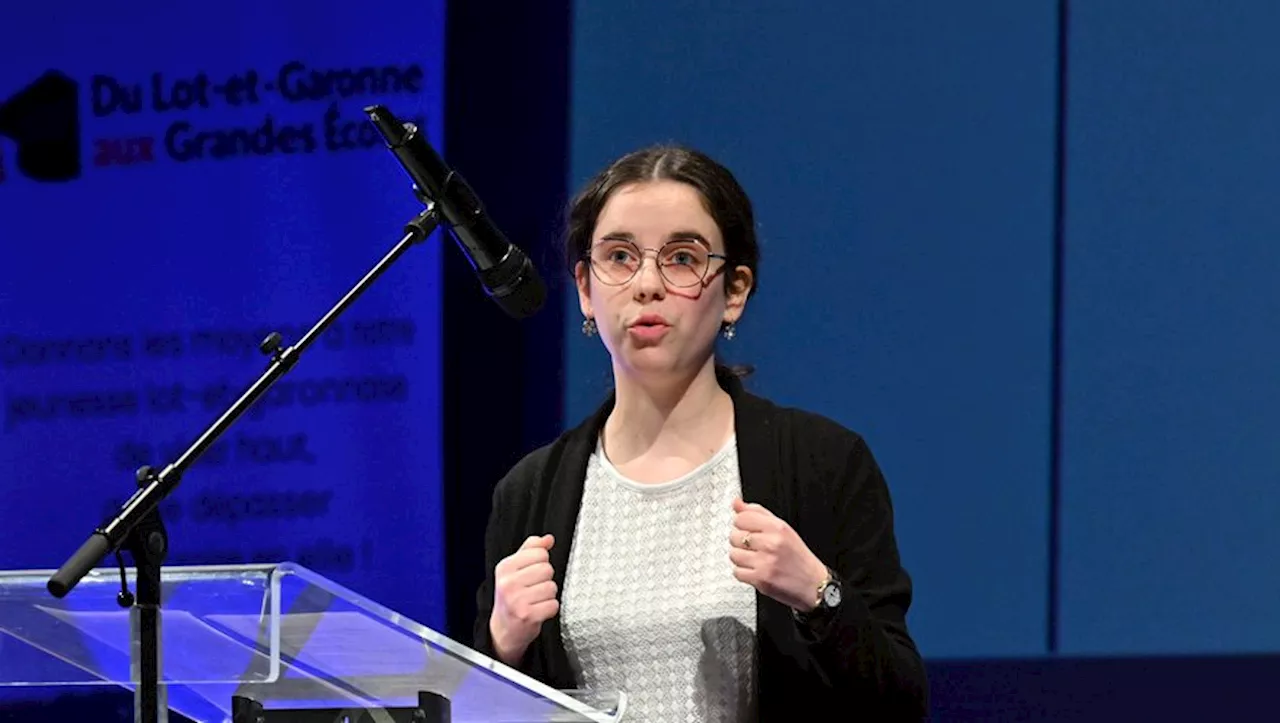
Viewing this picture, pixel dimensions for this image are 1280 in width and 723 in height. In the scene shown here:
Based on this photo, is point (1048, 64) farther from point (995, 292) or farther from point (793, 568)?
point (793, 568)

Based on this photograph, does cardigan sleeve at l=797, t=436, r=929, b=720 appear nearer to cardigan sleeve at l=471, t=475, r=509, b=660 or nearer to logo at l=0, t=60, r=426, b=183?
cardigan sleeve at l=471, t=475, r=509, b=660

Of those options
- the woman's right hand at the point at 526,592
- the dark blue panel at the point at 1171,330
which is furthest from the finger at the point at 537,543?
the dark blue panel at the point at 1171,330

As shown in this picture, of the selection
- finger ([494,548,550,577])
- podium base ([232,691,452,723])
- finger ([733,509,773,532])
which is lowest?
podium base ([232,691,452,723])

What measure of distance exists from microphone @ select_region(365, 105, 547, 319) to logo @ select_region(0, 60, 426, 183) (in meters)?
1.59

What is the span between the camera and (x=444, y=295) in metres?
3.53

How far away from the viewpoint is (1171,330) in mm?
3033

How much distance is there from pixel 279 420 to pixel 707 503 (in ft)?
5.17

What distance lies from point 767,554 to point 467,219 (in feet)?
1.73

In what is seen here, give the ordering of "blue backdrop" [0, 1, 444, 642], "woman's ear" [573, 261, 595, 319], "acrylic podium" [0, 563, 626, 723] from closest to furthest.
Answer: "acrylic podium" [0, 563, 626, 723], "woman's ear" [573, 261, 595, 319], "blue backdrop" [0, 1, 444, 642]

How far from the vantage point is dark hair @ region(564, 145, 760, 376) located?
7.86ft

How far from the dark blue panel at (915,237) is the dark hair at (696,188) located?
2.45ft

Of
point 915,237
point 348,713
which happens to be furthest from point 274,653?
point 915,237

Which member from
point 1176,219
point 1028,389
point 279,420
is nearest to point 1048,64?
point 1176,219

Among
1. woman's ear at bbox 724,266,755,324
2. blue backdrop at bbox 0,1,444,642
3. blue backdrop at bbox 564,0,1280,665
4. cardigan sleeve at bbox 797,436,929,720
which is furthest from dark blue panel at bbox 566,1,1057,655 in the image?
cardigan sleeve at bbox 797,436,929,720
